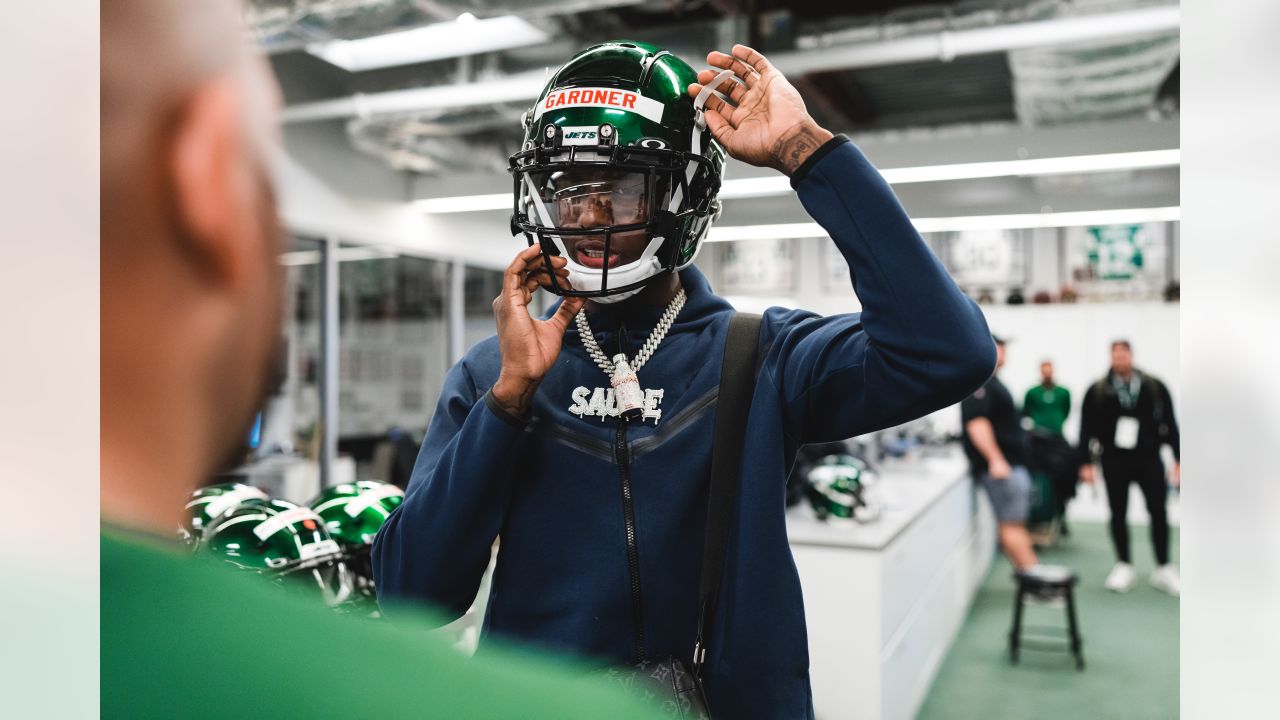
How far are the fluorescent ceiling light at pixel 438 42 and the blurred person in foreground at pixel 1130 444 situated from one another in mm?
4155

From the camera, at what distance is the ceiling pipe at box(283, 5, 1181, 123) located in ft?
12.1

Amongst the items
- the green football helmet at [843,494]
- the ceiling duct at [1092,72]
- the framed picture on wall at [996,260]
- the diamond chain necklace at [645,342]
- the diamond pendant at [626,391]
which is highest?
the ceiling duct at [1092,72]

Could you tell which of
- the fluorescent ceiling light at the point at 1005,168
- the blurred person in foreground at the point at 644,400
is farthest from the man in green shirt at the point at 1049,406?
the blurred person in foreground at the point at 644,400

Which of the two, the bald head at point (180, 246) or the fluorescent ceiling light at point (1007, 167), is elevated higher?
the fluorescent ceiling light at point (1007, 167)

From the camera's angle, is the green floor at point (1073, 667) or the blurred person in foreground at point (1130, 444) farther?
the blurred person in foreground at point (1130, 444)

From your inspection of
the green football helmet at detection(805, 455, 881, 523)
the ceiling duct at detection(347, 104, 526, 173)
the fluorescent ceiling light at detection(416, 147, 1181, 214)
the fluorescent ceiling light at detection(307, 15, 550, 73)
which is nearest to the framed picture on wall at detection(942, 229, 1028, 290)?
the fluorescent ceiling light at detection(416, 147, 1181, 214)

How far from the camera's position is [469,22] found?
3.97m

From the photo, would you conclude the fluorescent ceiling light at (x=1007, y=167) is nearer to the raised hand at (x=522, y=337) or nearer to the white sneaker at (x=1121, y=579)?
the white sneaker at (x=1121, y=579)

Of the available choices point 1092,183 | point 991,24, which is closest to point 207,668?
point 991,24

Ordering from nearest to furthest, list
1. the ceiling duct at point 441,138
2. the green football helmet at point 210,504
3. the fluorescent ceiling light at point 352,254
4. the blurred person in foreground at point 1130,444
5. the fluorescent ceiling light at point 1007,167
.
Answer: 1. the green football helmet at point 210,504
2. the ceiling duct at point 441,138
3. the fluorescent ceiling light at point 1007,167
4. the blurred person in foreground at point 1130,444
5. the fluorescent ceiling light at point 352,254

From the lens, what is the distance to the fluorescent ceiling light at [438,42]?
3.98 metres

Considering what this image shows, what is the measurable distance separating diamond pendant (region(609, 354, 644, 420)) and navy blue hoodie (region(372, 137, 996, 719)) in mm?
18

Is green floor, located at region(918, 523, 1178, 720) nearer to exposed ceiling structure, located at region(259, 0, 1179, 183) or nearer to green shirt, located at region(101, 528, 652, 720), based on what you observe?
exposed ceiling structure, located at region(259, 0, 1179, 183)
